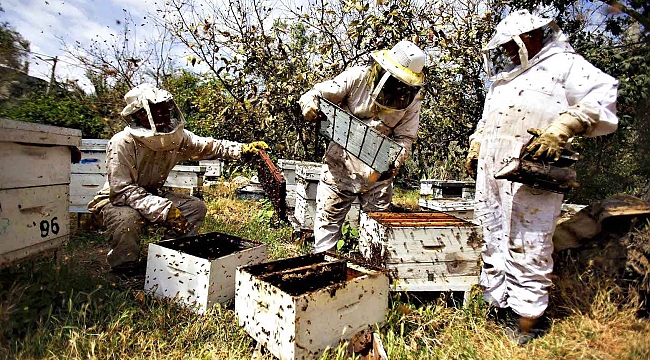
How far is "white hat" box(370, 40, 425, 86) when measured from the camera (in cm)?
266

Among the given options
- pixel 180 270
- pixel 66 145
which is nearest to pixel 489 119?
pixel 180 270

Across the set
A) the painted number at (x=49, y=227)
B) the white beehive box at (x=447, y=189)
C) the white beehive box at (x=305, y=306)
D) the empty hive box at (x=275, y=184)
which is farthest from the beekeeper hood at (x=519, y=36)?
the painted number at (x=49, y=227)

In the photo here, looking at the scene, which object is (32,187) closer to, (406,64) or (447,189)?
(406,64)

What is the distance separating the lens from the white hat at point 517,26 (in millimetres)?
2297

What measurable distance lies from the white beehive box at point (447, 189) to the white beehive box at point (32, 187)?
12.0ft

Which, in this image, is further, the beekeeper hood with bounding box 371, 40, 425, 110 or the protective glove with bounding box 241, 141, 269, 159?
the protective glove with bounding box 241, 141, 269, 159

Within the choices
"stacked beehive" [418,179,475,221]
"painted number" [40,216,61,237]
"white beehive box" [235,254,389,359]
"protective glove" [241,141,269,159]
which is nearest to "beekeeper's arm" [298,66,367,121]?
"protective glove" [241,141,269,159]

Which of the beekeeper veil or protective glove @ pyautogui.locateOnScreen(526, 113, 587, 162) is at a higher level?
the beekeeper veil

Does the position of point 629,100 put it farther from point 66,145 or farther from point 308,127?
point 66,145

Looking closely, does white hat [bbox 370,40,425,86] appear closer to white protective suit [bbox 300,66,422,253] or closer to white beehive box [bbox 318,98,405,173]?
white protective suit [bbox 300,66,422,253]

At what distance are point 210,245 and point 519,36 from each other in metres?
2.67

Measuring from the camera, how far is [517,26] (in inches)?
92.4

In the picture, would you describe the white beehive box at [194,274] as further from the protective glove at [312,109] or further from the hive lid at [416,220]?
the protective glove at [312,109]

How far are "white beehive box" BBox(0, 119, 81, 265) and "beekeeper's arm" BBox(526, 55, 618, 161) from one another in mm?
3087
